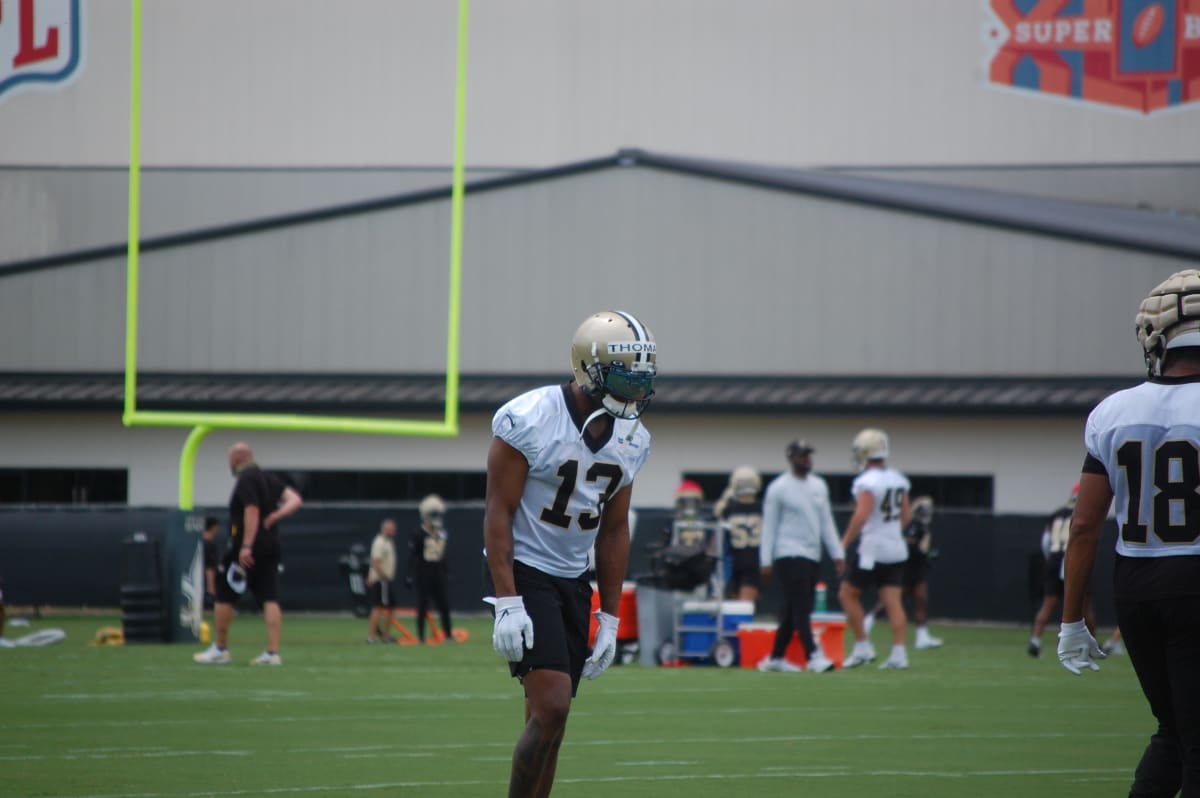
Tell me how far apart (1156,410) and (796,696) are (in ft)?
26.6

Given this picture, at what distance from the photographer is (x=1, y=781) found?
8719 mm

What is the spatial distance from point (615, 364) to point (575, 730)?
5073mm

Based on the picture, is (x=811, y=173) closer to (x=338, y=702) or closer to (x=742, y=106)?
(x=742, y=106)

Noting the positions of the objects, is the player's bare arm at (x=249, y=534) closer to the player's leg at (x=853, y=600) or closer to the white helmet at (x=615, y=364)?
the player's leg at (x=853, y=600)

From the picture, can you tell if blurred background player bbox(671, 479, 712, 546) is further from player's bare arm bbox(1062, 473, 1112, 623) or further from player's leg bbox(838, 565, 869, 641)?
player's bare arm bbox(1062, 473, 1112, 623)

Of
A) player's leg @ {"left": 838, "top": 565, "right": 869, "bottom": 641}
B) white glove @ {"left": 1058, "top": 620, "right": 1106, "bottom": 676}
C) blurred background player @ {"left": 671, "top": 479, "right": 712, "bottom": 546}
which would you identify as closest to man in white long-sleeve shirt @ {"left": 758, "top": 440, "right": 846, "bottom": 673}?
player's leg @ {"left": 838, "top": 565, "right": 869, "bottom": 641}

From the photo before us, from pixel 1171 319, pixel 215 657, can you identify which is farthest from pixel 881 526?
pixel 1171 319

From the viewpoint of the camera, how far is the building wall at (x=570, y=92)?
38094 mm

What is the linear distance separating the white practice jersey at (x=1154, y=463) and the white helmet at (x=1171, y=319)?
123 millimetres

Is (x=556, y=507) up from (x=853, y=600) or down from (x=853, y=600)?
up

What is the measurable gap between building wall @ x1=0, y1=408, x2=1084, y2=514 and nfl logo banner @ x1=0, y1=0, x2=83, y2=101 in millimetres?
6258

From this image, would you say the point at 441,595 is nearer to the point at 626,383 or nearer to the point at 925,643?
the point at 925,643

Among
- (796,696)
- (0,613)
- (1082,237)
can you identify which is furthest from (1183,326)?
(1082,237)

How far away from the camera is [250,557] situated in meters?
16.3
